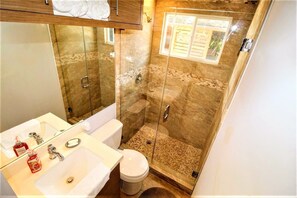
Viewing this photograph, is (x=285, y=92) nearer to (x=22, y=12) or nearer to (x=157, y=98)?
(x=22, y=12)

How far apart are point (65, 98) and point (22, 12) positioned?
0.72m

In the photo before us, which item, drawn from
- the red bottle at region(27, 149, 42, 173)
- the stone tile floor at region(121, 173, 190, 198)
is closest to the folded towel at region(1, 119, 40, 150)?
the red bottle at region(27, 149, 42, 173)

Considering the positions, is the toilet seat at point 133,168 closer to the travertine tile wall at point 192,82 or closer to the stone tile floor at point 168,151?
the stone tile floor at point 168,151

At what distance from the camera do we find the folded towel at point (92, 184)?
35.0 inches

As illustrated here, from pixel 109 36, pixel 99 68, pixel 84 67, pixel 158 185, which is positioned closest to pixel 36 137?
pixel 84 67

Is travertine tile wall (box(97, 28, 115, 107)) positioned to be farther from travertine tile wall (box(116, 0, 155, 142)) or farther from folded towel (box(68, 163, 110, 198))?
folded towel (box(68, 163, 110, 198))

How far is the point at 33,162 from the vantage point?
95cm

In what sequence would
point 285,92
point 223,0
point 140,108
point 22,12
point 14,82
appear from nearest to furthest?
1. point 285,92
2. point 22,12
3. point 14,82
4. point 223,0
5. point 140,108

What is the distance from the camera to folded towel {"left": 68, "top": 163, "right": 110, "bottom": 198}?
0.89 m

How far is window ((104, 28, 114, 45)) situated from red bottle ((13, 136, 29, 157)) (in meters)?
1.08

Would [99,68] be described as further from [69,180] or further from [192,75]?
[192,75]

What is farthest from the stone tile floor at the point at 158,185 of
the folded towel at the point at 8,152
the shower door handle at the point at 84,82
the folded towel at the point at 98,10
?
the folded towel at the point at 98,10

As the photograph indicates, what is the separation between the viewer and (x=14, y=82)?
34.7 inches

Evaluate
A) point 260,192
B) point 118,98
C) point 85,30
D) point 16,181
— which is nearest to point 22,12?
point 85,30
